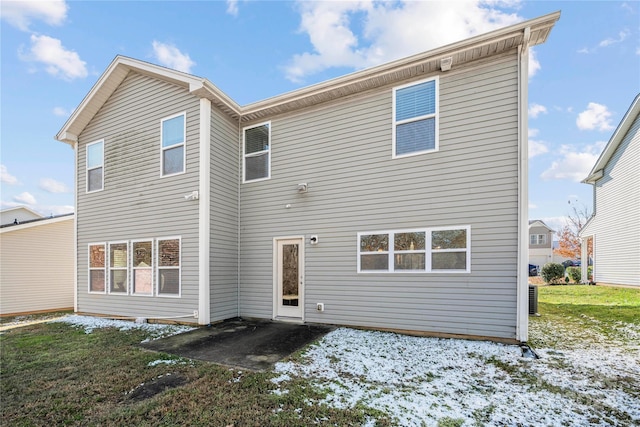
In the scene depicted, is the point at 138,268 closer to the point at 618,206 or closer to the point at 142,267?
the point at 142,267

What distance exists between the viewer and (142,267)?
25.1 feet

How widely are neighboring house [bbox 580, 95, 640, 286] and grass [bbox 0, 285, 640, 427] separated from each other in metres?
7.42

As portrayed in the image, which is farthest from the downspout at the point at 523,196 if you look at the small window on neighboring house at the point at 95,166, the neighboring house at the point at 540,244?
the neighboring house at the point at 540,244

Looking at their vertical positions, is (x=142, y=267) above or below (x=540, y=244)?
above

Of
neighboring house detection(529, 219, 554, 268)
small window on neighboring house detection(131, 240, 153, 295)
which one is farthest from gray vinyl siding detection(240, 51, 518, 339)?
neighboring house detection(529, 219, 554, 268)

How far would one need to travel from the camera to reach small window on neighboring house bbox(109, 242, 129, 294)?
313 inches

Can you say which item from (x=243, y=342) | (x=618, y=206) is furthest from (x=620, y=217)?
(x=243, y=342)

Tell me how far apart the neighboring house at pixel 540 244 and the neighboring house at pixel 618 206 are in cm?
2081

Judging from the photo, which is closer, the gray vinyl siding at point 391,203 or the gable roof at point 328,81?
the gable roof at point 328,81

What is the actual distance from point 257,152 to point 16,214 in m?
21.2

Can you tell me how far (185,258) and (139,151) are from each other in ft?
11.2

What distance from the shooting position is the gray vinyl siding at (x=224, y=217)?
691 centimetres

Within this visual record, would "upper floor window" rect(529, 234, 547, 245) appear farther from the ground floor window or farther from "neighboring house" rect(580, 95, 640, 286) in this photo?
the ground floor window

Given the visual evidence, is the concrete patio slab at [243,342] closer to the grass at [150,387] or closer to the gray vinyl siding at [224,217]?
the grass at [150,387]
